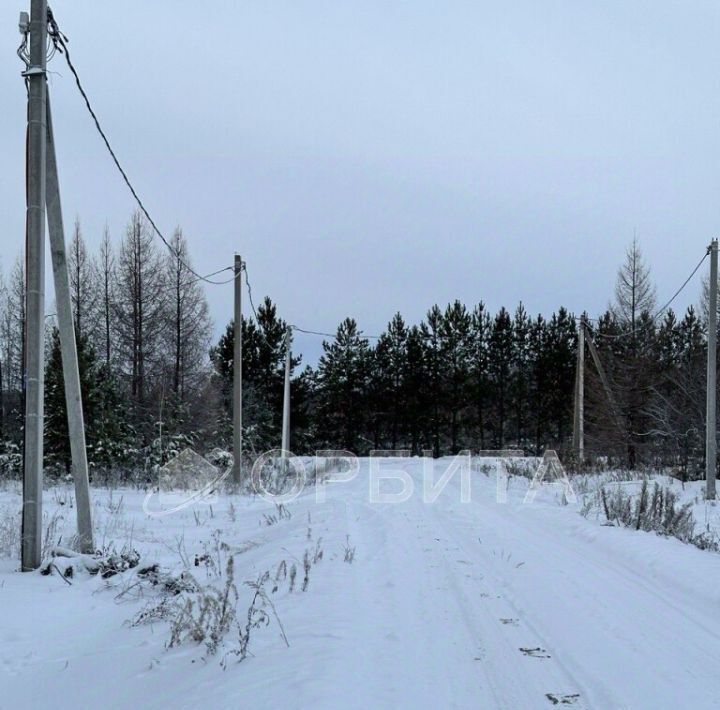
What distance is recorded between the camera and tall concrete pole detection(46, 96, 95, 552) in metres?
7.35

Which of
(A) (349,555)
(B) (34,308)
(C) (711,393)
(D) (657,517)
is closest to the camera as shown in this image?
(B) (34,308)

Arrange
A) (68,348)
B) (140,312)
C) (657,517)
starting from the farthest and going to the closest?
(140,312) < (657,517) < (68,348)

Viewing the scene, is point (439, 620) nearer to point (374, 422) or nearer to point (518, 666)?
point (518, 666)

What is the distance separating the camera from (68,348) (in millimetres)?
7488

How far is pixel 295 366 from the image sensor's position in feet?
161

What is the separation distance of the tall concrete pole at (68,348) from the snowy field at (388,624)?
804 millimetres

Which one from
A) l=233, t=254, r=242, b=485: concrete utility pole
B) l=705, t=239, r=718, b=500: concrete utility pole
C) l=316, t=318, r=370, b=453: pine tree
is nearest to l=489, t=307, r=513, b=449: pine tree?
l=316, t=318, r=370, b=453: pine tree

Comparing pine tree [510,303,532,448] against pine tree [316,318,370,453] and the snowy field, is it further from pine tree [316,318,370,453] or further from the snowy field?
the snowy field

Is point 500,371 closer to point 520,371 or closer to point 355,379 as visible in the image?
point 520,371

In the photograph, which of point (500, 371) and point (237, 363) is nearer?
point (237, 363)

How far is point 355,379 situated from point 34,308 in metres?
45.9

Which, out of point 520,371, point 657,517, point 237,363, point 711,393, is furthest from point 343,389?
point 657,517

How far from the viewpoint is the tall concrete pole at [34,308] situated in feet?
22.0

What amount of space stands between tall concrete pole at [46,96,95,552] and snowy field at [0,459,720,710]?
0.80 m
